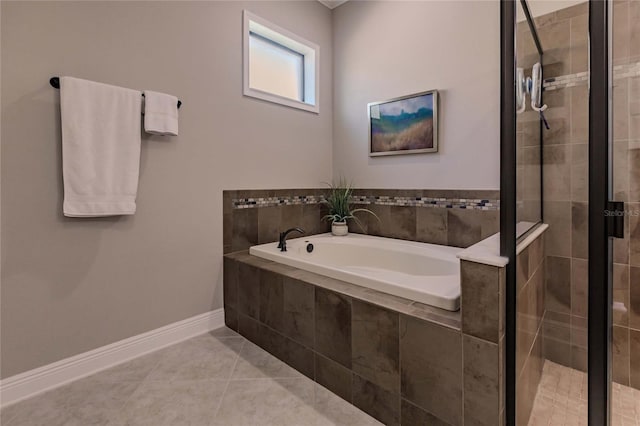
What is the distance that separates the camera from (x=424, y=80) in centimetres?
261

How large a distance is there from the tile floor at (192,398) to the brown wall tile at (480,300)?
0.70 metres

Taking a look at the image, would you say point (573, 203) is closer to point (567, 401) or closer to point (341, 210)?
point (567, 401)

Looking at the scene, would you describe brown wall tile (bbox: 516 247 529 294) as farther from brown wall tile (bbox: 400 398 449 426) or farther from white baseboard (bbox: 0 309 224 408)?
white baseboard (bbox: 0 309 224 408)

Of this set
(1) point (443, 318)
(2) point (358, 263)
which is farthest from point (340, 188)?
(1) point (443, 318)

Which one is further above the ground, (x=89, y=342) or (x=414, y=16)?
(x=414, y=16)

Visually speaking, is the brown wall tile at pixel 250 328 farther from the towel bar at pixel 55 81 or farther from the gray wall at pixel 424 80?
the towel bar at pixel 55 81

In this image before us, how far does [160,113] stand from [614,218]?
7.53 feet

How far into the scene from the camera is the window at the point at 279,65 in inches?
106

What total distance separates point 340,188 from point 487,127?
1438 mm

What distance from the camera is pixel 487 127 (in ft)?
7.47

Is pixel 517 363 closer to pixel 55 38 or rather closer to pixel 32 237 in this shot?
pixel 32 237

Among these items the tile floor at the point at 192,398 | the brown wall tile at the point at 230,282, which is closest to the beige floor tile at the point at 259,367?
the tile floor at the point at 192,398

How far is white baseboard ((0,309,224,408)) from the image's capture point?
165cm

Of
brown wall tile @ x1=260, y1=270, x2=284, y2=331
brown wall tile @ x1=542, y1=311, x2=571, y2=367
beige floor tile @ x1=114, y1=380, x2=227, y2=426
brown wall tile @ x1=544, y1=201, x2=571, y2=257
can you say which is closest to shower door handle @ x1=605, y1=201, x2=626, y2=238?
brown wall tile @ x1=544, y1=201, x2=571, y2=257
